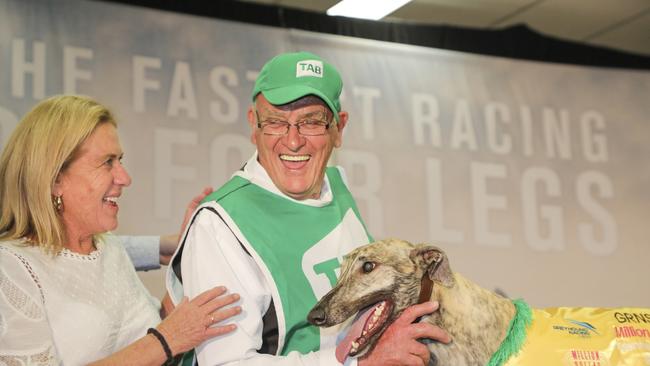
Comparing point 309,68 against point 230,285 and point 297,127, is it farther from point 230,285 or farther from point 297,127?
point 230,285

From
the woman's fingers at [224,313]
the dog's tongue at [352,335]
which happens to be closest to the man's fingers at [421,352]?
the dog's tongue at [352,335]

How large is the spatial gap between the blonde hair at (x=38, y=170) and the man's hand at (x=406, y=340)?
0.94 meters

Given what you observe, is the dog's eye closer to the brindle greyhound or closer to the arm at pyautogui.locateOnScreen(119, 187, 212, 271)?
the brindle greyhound

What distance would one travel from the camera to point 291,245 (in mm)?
2342

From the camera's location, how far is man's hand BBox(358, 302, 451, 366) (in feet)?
6.75

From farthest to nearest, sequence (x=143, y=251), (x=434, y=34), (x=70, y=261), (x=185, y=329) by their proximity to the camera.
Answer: (x=434, y=34)
(x=143, y=251)
(x=70, y=261)
(x=185, y=329)

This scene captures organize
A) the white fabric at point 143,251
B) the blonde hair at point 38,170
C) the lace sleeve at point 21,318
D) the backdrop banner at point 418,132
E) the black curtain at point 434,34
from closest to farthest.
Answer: the lace sleeve at point 21,318
the blonde hair at point 38,170
the white fabric at point 143,251
the backdrop banner at point 418,132
the black curtain at point 434,34

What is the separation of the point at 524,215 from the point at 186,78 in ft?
7.00

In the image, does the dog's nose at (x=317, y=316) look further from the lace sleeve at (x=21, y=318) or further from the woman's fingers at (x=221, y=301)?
the lace sleeve at (x=21, y=318)

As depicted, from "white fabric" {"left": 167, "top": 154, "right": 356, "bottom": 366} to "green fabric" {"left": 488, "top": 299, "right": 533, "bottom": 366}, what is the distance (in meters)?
0.34

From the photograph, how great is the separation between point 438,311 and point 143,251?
4.78 ft

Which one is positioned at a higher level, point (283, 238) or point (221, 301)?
point (283, 238)

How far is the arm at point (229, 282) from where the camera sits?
2131 millimetres

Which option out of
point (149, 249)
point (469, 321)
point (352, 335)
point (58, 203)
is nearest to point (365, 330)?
point (352, 335)
